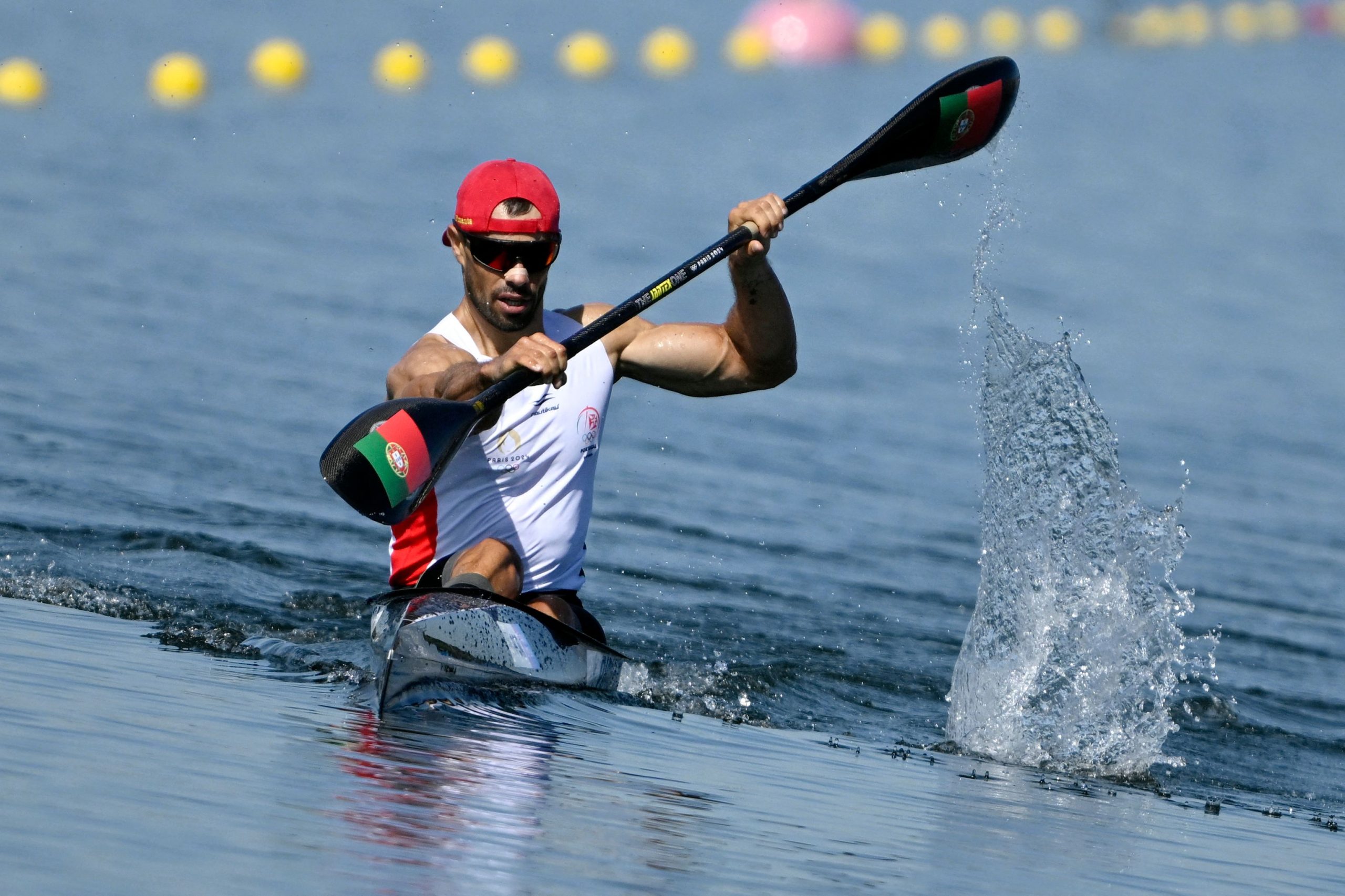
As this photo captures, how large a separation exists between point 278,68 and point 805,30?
34.1 feet

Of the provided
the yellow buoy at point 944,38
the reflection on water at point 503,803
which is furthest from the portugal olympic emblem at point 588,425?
the yellow buoy at point 944,38

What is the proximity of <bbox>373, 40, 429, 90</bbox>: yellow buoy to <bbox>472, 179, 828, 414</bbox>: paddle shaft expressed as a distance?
1868cm

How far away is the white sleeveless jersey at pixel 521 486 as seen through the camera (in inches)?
227

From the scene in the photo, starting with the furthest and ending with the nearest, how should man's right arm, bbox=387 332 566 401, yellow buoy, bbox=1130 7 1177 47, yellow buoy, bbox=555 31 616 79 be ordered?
1. yellow buoy, bbox=1130 7 1177 47
2. yellow buoy, bbox=555 31 616 79
3. man's right arm, bbox=387 332 566 401

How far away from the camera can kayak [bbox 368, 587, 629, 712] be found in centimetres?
515

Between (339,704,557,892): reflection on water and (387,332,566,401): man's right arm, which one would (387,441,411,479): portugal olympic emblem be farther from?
(339,704,557,892): reflection on water

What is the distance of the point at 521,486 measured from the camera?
582 centimetres

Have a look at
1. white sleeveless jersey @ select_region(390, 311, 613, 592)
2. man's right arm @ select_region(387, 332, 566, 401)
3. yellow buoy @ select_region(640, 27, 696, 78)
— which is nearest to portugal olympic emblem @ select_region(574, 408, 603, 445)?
white sleeveless jersey @ select_region(390, 311, 613, 592)

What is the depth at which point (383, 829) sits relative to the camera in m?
3.69

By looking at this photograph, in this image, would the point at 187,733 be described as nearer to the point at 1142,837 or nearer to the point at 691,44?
the point at 1142,837

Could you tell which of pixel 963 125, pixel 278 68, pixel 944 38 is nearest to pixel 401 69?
pixel 278 68

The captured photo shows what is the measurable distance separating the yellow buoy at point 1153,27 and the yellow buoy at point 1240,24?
127cm

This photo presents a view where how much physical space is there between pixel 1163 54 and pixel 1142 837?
106 feet

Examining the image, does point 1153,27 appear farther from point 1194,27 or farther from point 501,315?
point 501,315
